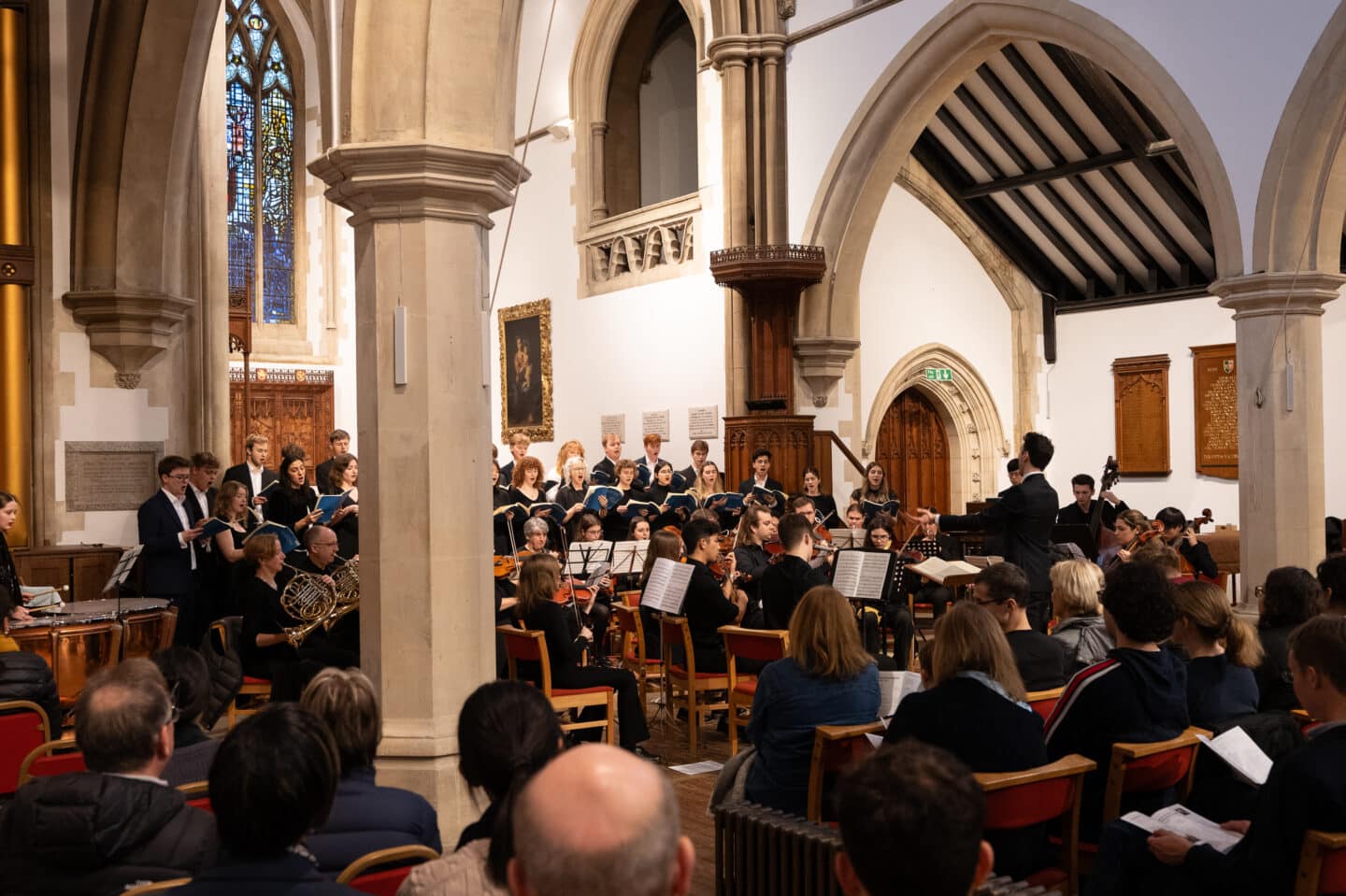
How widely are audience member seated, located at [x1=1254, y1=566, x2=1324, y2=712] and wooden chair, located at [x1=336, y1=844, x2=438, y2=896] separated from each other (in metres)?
2.83

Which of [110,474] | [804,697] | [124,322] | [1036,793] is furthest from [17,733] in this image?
[124,322]

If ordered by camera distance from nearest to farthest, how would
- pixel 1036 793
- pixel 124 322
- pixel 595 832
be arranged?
pixel 595 832 → pixel 1036 793 → pixel 124 322

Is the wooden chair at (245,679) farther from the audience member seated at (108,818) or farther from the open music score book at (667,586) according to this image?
the audience member seated at (108,818)

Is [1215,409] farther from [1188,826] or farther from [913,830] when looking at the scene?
[913,830]

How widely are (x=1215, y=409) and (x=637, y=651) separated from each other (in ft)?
30.0

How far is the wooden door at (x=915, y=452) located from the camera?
15.2 metres

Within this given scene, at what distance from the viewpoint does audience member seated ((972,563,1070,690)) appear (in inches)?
174

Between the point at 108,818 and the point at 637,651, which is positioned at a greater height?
the point at 108,818

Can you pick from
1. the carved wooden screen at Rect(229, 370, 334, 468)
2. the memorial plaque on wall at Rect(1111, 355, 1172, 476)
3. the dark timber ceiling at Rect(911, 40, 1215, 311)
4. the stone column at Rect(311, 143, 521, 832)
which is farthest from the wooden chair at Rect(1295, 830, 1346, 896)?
the carved wooden screen at Rect(229, 370, 334, 468)

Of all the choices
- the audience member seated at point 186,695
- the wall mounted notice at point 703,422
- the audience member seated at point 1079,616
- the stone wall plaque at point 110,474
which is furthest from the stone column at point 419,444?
the wall mounted notice at point 703,422

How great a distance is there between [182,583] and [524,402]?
9039mm

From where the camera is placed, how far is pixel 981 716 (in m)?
3.18

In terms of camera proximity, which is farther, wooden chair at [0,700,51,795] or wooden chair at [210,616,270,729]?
wooden chair at [210,616,270,729]

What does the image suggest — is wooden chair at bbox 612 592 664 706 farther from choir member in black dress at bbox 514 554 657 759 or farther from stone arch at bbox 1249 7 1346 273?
stone arch at bbox 1249 7 1346 273
